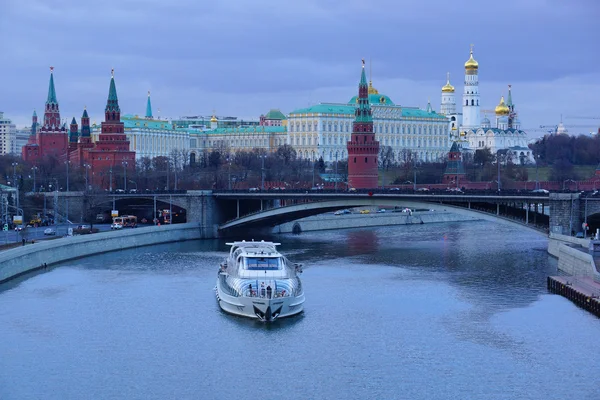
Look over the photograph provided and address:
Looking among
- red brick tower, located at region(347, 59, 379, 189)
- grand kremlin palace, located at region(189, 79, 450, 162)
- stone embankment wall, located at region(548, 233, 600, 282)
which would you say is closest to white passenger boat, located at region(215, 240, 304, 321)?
stone embankment wall, located at region(548, 233, 600, 282)

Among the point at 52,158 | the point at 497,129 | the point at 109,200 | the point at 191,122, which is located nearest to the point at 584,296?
the point at 109,200

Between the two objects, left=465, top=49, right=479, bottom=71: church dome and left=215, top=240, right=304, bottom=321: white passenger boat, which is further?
left=465, top=49, right=479, bottom=71: church dome

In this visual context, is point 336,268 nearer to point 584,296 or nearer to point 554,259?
point 554,259

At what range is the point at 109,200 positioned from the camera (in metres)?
72.6

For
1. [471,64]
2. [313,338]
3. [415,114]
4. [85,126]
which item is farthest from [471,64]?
[313,338]

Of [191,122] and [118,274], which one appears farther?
[191,122]

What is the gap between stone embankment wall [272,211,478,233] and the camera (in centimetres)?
7375

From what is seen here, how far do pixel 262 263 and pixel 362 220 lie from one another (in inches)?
1569

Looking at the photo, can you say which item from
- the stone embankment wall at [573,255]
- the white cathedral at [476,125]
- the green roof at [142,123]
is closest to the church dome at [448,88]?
the white cathedral at [476,125]

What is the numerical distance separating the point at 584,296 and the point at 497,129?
12678cm

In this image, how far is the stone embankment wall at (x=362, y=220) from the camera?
242ft

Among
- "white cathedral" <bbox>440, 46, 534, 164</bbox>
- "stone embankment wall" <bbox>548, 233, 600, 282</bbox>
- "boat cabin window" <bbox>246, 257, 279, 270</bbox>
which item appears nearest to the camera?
"boat cabin window" <bbox>246, 257, 279, 270</bbox>

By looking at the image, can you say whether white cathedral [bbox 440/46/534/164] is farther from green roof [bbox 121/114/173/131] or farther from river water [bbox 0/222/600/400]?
river water [bbox 0/222/600/400]

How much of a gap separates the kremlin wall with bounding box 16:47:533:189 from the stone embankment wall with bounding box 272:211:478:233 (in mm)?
7927
